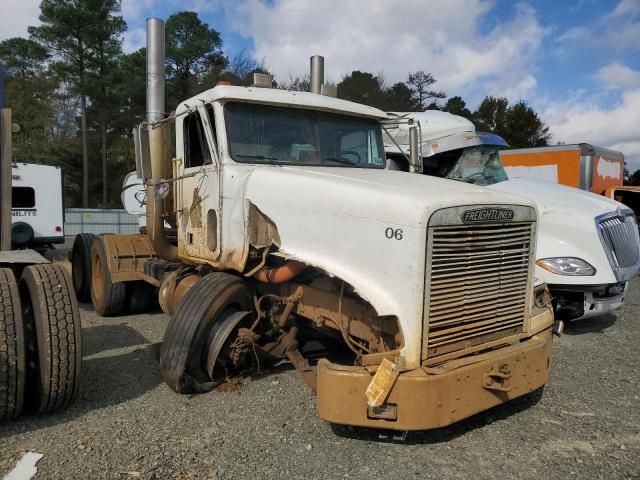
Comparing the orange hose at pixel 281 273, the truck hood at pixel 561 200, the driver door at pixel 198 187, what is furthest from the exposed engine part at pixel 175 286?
the truck hood at pixel 561 200

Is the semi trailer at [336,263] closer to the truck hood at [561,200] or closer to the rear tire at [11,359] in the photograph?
the rear tire at [11,359]

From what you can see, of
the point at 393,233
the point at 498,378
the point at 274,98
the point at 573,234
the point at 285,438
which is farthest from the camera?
the point at 573,234

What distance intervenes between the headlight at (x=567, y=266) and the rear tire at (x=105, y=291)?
5355 millimetres

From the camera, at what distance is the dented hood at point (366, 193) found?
10.9 feet

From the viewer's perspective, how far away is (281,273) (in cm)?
413

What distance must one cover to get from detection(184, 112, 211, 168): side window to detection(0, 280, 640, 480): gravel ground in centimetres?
207

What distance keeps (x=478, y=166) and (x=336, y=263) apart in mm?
5820

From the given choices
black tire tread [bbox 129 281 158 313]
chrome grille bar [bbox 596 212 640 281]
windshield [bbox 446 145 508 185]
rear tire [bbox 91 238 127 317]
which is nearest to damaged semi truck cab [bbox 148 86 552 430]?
rear tire [bbox 91 238 127 317]

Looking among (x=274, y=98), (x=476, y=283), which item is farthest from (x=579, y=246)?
(x=274, y=98)

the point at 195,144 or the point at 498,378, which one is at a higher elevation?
the point at 195,144

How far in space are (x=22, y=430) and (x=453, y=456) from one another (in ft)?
9.66

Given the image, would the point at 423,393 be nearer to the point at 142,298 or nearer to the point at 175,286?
the point at 175,286

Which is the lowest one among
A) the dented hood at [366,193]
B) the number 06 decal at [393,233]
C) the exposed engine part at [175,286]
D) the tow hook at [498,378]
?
the tow hook at [498,378]

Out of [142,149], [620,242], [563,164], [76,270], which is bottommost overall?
[76,270]
